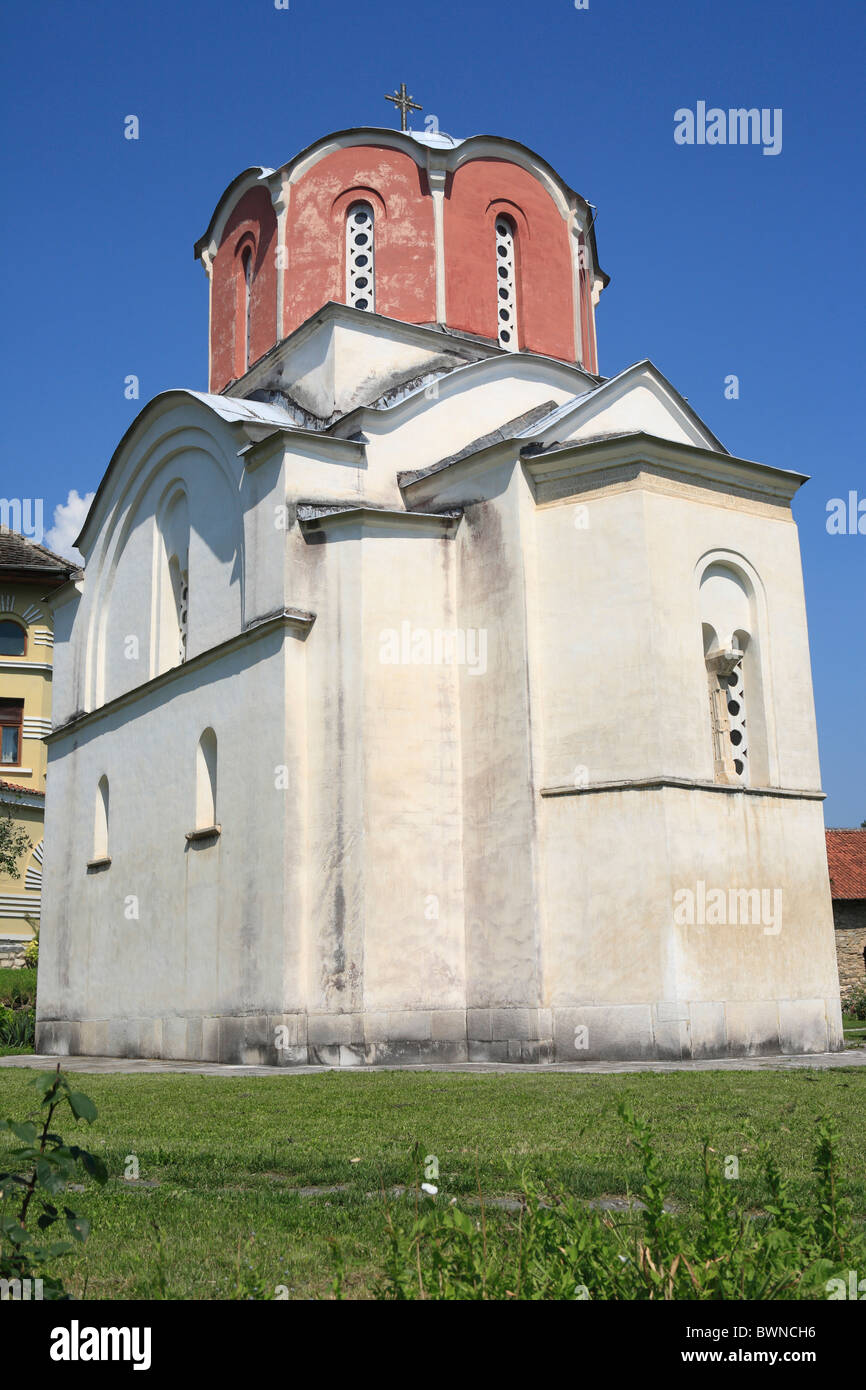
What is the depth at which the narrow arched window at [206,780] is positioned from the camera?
16.3 metres

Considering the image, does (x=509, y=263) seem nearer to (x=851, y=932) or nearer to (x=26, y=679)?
(x=851, y=932)

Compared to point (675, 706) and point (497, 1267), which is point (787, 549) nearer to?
point (675, 706)

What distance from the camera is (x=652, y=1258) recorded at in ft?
10.4

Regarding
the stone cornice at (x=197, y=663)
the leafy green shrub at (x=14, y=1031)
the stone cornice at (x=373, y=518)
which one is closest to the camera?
the stone cornice at (x=197, y=663)

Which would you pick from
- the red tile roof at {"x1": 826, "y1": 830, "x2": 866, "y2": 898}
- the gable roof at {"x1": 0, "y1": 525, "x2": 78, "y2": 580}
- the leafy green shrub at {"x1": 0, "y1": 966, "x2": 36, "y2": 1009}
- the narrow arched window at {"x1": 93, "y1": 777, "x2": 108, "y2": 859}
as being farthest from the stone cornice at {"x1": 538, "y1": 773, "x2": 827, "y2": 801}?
the gable roof at {"x1": 0, "y1": 525, "x2": 78, "y2": 580}

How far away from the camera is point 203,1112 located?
27.5 feet

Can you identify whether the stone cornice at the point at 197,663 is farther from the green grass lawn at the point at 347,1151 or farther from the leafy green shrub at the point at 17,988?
the leafy green shrub at the point at 17,988

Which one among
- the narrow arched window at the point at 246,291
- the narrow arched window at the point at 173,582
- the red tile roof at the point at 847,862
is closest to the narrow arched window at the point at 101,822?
the narrow arched window at the point at 173,582

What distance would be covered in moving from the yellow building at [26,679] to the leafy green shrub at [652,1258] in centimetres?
3036

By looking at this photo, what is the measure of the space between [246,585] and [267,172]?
8.05 meters

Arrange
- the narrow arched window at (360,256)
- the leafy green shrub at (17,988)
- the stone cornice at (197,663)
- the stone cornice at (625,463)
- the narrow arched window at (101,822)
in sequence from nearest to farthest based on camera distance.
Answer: the stone cornice at (625,463) → the stone cornice at (197,663) → the narrow arched window at (360,256) → the narrow arched window at (101,822) → the leafy green shrub at (17,988)

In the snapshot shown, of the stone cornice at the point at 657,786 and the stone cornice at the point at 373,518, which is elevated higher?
the stone cornice at the point at 373,518

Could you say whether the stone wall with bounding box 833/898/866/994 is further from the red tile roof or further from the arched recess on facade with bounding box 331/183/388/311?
the arched recess on facade with bounding box 331/183/388/311

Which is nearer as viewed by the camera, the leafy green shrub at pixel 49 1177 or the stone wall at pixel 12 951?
the leafy green shrub at pixel 49 1177
